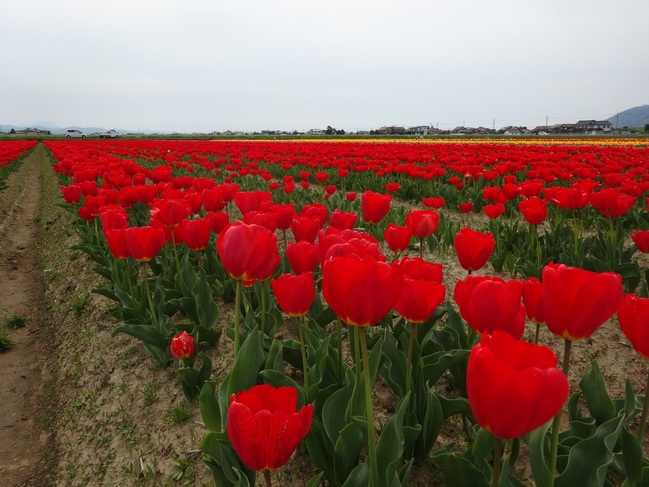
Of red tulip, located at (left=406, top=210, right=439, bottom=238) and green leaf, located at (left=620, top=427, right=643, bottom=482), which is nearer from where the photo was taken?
green leaf, located at (left=620, top=427, right=643, bottom=482)

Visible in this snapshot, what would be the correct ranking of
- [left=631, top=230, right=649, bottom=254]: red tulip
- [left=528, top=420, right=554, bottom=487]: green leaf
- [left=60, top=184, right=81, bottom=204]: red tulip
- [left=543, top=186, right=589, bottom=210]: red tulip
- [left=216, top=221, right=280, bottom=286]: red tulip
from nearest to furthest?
[left=528, top=420, right=554, bottom=487]: green leaf < [left=216, top=221, right=280, bottom=286]: red tulip < [left=631, top=230, right=649, bottom=254]: red tulip < [left=543, top=186, right=589, bottom=210]: red tulip < [left=60, top=184, right=81, bottom=204]: red tulip

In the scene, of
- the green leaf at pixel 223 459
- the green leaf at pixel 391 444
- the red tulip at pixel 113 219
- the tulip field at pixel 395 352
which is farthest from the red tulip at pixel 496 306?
the red tulip at pixel 113 219

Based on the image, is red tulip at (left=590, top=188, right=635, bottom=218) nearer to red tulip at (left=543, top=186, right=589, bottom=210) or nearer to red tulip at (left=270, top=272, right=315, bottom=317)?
red tulip at (left=543, top=186, right=589, bottom=210)

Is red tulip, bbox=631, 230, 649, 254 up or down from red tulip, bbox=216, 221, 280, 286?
down

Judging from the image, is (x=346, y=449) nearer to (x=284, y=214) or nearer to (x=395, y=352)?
(x=395, y=352)

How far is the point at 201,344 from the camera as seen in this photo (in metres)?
3.41

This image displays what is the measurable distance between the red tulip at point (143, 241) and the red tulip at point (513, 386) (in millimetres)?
2436

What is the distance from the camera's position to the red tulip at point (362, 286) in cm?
120

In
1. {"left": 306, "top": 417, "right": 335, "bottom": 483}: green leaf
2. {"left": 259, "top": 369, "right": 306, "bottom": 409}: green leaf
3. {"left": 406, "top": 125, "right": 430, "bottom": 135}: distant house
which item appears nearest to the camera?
{"left": 306, "top": 417, "right": 335, "bottom": 483}: green leaf

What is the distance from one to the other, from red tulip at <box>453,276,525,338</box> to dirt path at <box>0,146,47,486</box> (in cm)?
302

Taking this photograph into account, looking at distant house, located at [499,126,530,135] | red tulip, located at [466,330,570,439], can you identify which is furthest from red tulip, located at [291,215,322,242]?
distant house, located at [499,126,530,135]

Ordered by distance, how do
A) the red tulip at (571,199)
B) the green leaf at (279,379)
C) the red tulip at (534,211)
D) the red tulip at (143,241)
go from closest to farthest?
the green leaf at (279,379) < the red tulip at (143,241) < the red tulip at (534,211) < the red tulip at (571,199)

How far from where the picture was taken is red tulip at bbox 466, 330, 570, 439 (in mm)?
930

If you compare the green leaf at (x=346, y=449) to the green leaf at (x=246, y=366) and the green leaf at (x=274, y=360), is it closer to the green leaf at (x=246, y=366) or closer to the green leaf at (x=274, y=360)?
the green leaf at (x=246, y=366)
